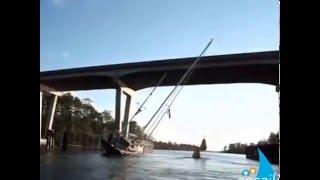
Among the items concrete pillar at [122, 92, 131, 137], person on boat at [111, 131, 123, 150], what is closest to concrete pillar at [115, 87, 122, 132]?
person on boat at [111, 131, 123, 150]

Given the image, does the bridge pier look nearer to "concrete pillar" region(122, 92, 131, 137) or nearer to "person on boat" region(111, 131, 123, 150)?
"person on boat" region(111, 131, 123, 150)

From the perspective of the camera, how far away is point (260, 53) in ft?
151

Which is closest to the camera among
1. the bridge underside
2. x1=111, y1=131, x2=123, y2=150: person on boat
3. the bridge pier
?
the bridge underside

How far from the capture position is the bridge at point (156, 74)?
46.9m

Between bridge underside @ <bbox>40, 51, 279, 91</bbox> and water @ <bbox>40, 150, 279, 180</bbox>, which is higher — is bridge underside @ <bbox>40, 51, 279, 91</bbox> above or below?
above

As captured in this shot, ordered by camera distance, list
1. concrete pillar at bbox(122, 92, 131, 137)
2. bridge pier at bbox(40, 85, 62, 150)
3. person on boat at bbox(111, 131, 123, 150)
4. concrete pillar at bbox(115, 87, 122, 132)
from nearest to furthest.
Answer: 1. concrete pillar at bbox(115, 87, 122, 132)
2. person on boat at bbox(111, 131, 123, 150)
3. concrete pillar at bbox(122, 92, 131, 137)
4. bridge pier at bbox(40, 85, 62, 150)

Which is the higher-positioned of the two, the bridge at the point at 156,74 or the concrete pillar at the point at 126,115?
the bridge at the point at 156,74

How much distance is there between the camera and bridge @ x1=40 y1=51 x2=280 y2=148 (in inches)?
1845

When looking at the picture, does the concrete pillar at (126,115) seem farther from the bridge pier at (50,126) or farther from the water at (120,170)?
the water at (120,170)

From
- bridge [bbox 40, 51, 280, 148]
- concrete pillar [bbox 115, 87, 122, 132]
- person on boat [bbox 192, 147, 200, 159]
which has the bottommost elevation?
person on boat [bbox 192, 147, 200, 159]

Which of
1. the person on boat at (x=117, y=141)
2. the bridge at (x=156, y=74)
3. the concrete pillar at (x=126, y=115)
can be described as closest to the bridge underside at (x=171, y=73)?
the bridge at (x=156, y=74)

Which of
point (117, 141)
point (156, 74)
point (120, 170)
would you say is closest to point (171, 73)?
point (156, 74)

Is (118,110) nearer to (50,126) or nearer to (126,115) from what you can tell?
(126,115)

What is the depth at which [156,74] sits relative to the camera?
54.0 m
